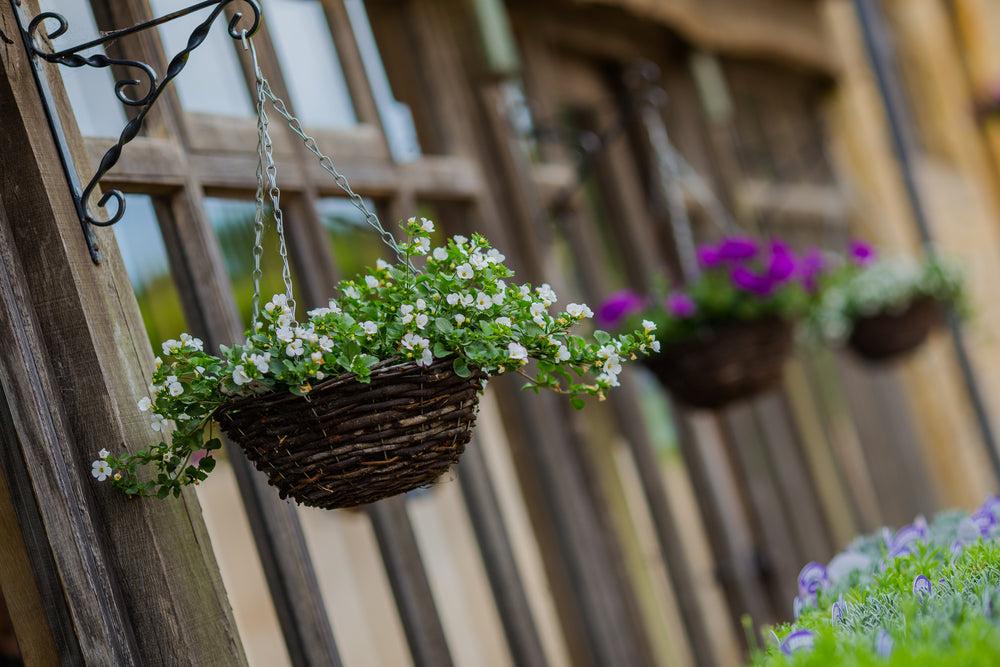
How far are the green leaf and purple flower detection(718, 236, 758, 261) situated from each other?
4.67 feet

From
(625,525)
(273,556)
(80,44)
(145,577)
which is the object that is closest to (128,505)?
(145,577)

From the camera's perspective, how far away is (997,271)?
6.07 meters

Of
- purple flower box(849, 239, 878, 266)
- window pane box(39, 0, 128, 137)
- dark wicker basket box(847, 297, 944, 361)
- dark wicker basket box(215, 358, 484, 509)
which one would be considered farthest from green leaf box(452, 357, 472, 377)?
dark wicker basket box(847, 297, 944, 361)

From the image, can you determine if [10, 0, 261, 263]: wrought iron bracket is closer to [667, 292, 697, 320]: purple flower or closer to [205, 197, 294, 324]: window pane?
[205, 197, 294, 324]: window pane

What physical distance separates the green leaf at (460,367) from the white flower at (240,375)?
0.24 meters

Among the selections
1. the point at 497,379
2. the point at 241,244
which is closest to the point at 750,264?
the point at 497,379

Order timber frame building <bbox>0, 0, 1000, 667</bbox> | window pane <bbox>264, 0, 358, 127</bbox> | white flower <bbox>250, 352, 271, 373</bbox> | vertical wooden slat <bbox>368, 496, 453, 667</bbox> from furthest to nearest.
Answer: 1. window pane <bbox>264, 0, 358, 127</bbox>
2. vertical wooden slat <bbox>368, 496, 453, 667</bbox>
3. timber frame building <bbox>0, 0, 1000, 667</bbox>
4. white flower <bbox>250, 352, 271, 373</bbox>

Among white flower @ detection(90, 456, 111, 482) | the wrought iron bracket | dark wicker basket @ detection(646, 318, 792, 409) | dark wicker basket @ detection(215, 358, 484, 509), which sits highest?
the wrought iron bracket

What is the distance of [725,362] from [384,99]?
1.02m

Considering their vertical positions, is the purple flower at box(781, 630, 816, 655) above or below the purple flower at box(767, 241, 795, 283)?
below

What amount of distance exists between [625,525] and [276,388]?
197 centimetres

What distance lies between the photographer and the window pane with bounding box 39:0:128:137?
1.63 m

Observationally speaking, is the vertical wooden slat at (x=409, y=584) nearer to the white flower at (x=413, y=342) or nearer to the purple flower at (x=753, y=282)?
the white flower at (x=413, y=342)

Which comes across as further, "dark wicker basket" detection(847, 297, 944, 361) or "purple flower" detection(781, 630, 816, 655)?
"dark wicker basket" detection(847, 297, 944, 361)
